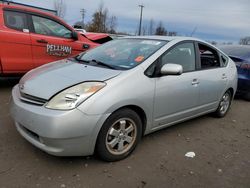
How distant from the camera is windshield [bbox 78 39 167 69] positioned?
340cm

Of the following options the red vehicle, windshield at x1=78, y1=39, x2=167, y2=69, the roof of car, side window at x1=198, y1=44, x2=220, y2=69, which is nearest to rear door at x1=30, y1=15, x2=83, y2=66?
the red vehicle

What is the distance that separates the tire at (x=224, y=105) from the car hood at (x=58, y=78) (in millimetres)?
2672

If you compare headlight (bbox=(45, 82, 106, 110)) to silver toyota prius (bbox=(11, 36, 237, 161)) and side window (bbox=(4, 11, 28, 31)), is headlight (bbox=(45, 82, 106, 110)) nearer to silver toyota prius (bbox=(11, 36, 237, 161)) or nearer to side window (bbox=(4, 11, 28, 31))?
silver toyota prius (bbox=(11, 36, 237, 161))

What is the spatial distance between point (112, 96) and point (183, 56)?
1625mm

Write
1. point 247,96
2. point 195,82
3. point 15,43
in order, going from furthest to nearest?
point 247,96
point 15,43
point 195,82

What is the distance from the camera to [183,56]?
391 centimetres

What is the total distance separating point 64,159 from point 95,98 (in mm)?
887

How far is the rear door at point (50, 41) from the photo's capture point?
18.5ft

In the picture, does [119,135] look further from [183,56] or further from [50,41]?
[50,41]

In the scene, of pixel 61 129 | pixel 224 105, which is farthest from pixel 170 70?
pixel 224 105

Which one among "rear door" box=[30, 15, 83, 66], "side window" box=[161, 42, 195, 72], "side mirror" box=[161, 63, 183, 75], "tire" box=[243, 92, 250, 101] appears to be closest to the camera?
"side mirror" box=[161, 63, 183, 75]

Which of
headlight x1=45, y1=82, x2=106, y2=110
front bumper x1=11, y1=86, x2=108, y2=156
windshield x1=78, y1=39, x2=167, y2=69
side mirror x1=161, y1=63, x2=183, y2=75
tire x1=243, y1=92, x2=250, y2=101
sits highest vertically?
windshield x1=78, y1=39, x2=167, y2=69

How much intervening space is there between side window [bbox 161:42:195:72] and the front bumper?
1390mm

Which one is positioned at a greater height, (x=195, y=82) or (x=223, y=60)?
(x=223, y=60)
